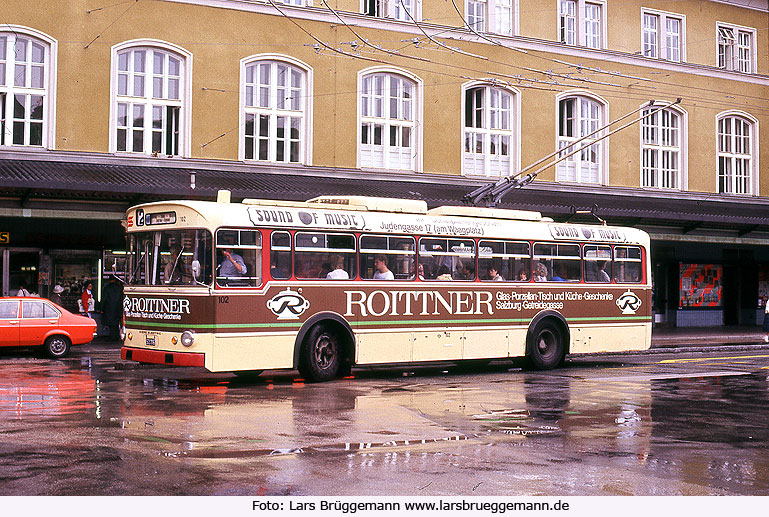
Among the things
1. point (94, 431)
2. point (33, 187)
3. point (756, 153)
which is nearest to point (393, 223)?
point (94, 431)

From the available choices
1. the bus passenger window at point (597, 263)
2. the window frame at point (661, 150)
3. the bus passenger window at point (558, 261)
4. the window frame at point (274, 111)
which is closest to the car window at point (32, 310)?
the window frame at point (274, 111)

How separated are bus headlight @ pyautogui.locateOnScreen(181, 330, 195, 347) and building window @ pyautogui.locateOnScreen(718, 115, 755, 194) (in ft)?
90.2

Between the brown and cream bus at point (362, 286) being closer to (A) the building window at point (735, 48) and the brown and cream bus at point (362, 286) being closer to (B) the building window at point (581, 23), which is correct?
(B) the building window at point (581, 23)

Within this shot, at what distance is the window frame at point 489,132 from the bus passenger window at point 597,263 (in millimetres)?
11321

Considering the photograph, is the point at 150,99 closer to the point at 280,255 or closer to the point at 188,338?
the point at 280,255

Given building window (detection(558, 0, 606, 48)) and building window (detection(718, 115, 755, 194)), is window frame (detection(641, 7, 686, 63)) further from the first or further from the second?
building window (detection(718, 115, 755, 194))

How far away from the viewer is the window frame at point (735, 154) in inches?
1471

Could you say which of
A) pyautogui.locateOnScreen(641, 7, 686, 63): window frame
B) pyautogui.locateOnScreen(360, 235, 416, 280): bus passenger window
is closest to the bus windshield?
pyautogui.locateOnScreen(360, 235, 416, 280): bus passenger window

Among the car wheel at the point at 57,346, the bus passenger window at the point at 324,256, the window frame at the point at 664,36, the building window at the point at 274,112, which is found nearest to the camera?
the bus passenger window at the point at 324,256

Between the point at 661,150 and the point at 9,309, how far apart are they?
24069 millimetres

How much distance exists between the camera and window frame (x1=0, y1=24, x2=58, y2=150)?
25516mm

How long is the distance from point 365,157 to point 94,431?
20349mm

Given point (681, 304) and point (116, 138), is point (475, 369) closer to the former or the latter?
point (116, 138)
